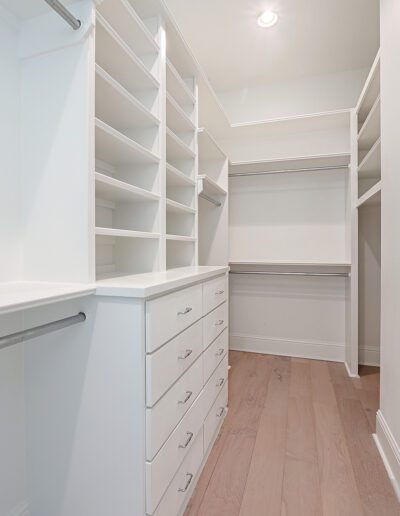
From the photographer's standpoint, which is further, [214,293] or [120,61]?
[214,293]

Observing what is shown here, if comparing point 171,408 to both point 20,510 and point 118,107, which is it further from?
point 118,107

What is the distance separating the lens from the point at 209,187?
2.36 m

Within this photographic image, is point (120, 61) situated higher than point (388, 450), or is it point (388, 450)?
point (120, 61)

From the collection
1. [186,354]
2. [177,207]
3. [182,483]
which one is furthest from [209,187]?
[182,483]

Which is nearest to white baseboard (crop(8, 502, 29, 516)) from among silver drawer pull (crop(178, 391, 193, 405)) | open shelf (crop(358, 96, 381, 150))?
silver drawer pull (crop(178, 391, 193, 405))

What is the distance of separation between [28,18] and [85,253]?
0.88m

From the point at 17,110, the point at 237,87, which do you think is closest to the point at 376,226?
the point at 237,87

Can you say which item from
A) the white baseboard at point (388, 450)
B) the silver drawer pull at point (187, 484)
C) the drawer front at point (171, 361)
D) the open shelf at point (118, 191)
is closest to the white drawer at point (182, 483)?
the silver drawer pull at point (187, 484)

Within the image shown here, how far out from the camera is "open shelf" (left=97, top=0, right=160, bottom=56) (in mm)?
1192

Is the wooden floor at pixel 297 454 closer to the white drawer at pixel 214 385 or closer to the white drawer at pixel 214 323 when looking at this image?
the white drawer at pixel 214 385

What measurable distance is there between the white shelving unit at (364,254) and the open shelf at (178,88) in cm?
137

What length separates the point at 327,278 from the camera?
9.51 feet

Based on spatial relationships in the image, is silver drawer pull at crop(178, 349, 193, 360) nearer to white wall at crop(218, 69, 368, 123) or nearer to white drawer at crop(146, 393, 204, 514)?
white drawer at crop(146, 393, 204, 514)

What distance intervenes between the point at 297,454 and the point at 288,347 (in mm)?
1482
